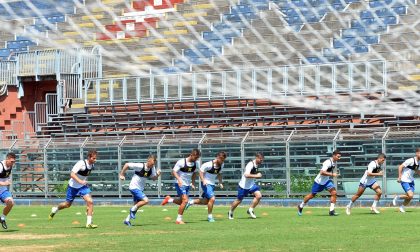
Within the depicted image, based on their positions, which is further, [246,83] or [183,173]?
[246,83]

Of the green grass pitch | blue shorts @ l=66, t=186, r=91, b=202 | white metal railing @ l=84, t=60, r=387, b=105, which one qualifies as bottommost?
the green grass pitch

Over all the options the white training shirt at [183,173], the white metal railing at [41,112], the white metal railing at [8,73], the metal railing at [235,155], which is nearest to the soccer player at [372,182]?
the white training shirt at [183,173]

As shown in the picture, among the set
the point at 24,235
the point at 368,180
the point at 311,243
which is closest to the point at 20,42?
the point at 368,180

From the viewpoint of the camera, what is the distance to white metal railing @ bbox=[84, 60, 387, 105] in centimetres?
4216

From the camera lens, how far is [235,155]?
136 feet

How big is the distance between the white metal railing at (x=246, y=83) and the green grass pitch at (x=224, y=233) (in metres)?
12.4

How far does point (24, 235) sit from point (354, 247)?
769cm

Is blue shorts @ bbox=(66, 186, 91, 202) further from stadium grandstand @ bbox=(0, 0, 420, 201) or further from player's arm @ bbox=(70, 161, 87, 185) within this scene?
stadium grandstand @ bbox=(0, 0, 420, 201)

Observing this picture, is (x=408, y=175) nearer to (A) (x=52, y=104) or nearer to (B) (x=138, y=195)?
(B) (x=138, y=195)

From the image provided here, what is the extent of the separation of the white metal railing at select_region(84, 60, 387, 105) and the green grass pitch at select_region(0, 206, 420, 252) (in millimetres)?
12383

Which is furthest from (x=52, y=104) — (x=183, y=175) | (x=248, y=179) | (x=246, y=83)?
(x=183, y=175)

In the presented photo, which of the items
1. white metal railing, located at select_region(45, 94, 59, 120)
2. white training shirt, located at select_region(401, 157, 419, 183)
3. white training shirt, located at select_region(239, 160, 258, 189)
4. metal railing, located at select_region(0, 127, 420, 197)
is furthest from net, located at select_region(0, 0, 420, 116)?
white training shirt, located at select_region(239, 160, 258, 189)

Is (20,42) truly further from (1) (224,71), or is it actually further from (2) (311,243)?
(2) (311,243)

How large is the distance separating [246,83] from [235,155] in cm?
420
